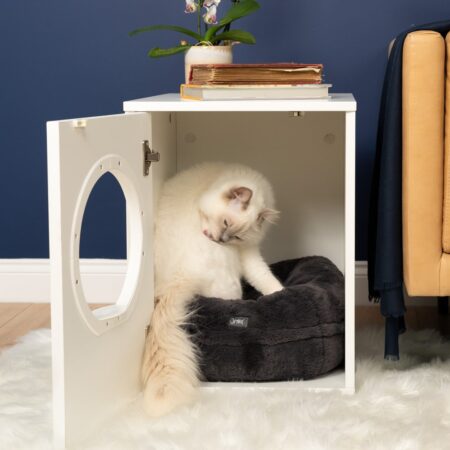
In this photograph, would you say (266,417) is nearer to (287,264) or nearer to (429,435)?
(429,435)

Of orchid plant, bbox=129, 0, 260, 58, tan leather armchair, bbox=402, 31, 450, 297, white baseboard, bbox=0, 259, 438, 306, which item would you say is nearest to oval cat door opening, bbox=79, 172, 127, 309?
white baseboard, bbox=0, 259, 438, 306

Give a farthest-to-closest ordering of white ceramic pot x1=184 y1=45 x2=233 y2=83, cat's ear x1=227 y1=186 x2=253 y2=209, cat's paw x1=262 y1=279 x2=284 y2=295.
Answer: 1. white ceramic pot x1=184 y1=45 x2=233 y2=83
2. cat's paw x1=262 y1=279 x2=284 y2=295
3. cat's ear x1=227 y1=186 x2=253 y2=209

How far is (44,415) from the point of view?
5.51 ft

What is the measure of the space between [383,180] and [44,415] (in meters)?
→ 0.84

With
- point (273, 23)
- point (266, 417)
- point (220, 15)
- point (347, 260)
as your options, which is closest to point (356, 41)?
point (273, 23)

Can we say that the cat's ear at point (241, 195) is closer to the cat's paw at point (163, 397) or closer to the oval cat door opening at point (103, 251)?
the cat's paw at point (163, 397)

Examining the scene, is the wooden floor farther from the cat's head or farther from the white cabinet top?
the white cabinet top

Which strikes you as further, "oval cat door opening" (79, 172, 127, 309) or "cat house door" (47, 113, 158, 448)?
"oval cat door opening" (79, 172, 127, 309)

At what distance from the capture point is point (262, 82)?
183cm

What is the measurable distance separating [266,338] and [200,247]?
0.87ft

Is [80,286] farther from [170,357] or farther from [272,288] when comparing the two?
[272,288]

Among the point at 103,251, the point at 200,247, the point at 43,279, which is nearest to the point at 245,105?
the point at 200,247

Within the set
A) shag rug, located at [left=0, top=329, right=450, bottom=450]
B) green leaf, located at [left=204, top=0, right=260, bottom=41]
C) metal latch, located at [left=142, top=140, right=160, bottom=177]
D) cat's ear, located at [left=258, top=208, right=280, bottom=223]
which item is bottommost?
shag rug, located at [left=0, top=329, right=450, bottom=450]

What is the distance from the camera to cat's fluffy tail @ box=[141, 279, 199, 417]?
1.69m
